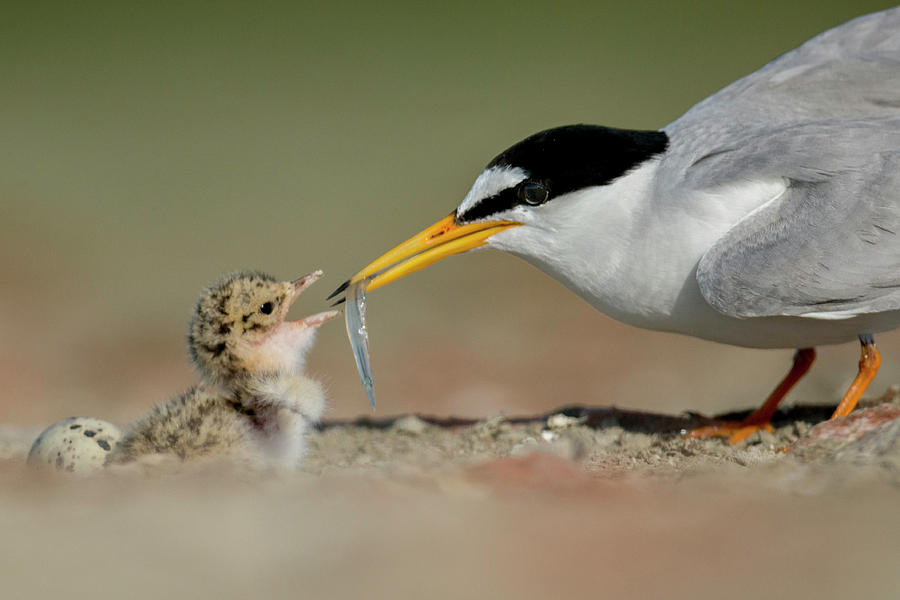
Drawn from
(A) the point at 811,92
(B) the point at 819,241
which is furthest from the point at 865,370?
(A) the point at 811,92

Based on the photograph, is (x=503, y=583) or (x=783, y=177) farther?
(x=783, y=177)

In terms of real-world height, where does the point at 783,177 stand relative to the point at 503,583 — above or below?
above

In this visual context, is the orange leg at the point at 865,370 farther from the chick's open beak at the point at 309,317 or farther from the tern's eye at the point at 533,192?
the chick's open beak at the point at 309,317

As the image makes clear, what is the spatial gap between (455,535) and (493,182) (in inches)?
82.9

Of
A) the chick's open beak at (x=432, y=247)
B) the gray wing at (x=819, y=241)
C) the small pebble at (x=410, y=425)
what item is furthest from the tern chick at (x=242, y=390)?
the gray wing at (x=819, y=241)

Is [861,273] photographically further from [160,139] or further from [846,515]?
[160,139]

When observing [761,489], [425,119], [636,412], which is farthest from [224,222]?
[761,489]

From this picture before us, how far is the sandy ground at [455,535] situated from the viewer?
7.38 feet

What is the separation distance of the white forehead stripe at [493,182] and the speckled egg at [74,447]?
165 centimetres

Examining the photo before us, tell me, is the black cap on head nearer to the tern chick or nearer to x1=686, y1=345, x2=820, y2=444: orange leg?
the tern chick

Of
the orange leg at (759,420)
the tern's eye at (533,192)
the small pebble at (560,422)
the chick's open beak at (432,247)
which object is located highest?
the tern's eye at (533,192)

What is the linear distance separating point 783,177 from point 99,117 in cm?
1302

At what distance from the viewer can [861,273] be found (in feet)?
12.6

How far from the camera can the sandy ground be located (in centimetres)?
225
